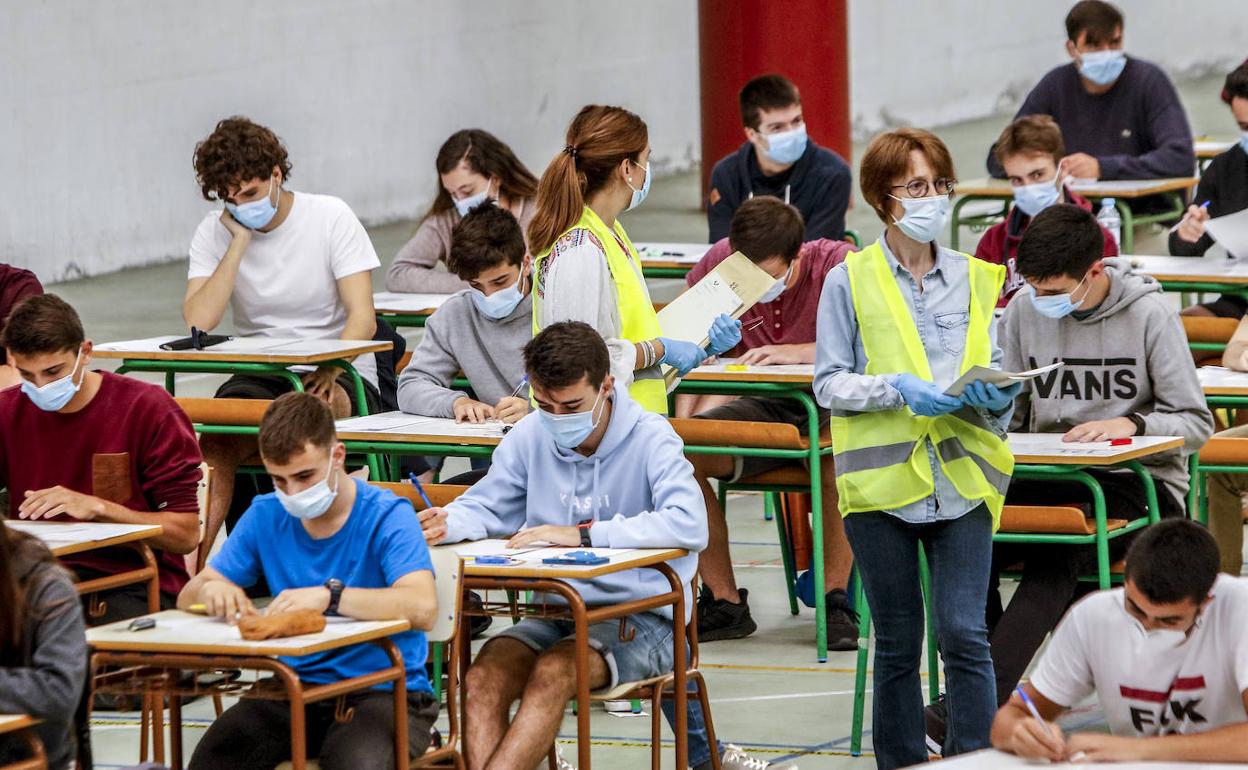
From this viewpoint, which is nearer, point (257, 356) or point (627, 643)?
point (627, 643)

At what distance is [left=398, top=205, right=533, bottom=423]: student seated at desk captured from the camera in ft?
20.4

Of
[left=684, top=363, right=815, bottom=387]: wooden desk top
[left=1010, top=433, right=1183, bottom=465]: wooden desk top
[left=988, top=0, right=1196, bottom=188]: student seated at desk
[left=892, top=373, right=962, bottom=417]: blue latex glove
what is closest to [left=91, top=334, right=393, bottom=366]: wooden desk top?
[left=684, top=363, right=815, bottom=387]: wooden desk top

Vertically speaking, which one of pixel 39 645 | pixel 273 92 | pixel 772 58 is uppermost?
pixel 772 58

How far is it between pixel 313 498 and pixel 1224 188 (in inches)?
191

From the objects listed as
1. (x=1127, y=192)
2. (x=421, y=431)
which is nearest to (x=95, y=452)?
(x=421, y=431)

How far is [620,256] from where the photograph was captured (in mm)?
5312

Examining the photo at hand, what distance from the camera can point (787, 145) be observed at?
8172 mm

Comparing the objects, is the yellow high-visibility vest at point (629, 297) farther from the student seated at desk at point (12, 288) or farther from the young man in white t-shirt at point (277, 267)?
the student seated at desk at point (12, 288)

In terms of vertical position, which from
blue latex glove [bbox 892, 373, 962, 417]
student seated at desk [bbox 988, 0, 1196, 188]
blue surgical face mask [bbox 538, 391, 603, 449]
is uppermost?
student seated at desk [bbox 988, 0, 1196, 188]

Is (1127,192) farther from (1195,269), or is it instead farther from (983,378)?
(983,378)

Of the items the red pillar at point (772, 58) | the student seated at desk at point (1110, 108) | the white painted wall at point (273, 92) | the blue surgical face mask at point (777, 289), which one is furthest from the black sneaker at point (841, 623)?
the red pillar at point (772, 58)

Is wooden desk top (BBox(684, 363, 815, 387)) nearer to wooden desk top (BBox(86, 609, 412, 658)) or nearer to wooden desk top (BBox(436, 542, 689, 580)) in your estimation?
wooden desk top (BBox(436, 542, 689, 580))

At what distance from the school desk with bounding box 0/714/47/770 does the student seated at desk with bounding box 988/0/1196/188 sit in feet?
20.9

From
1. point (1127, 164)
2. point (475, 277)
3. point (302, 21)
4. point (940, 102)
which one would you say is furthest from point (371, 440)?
point (940, 102)
